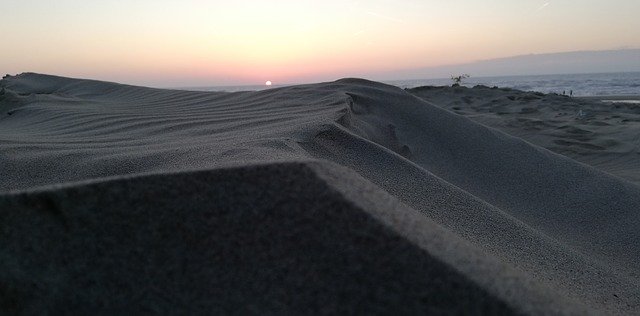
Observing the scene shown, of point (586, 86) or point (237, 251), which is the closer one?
point (237, 251)

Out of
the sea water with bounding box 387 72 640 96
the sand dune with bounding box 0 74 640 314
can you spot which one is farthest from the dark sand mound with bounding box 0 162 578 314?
the sea water with bounding box 387 72 640 96

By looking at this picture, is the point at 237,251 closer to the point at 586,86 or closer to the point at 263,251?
the point at 263,251

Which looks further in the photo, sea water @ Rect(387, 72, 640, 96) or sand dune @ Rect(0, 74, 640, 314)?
sea water @ Rect(387, 72, 640, 96)

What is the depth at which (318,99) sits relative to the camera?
2410mm

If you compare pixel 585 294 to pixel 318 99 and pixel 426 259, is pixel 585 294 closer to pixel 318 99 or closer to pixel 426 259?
pixel 426 259

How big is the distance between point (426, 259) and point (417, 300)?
5 cm

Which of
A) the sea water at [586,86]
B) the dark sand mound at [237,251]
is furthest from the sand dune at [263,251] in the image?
the sea water at [586,86]

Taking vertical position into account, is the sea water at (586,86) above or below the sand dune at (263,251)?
below

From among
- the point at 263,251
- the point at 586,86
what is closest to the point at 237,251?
the point at 263,251

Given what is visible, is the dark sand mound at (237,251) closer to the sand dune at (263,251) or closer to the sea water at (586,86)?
the sand dune at (263,251)

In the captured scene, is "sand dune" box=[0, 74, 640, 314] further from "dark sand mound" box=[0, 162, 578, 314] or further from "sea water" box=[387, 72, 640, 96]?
"sea water" box=[387, 72, 640, 96]

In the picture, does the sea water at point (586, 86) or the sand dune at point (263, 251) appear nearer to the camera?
the sand dune at point (263, 251)

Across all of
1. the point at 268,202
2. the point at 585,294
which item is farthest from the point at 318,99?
the point at 268,202

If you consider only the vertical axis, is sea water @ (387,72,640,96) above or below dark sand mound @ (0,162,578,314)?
below
